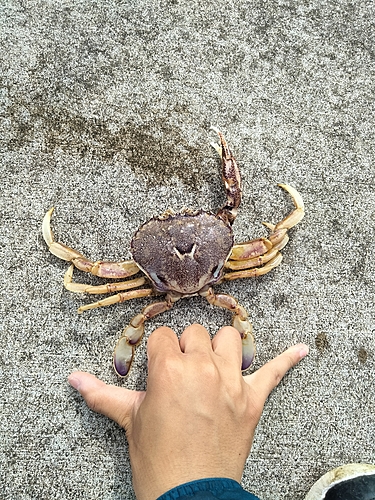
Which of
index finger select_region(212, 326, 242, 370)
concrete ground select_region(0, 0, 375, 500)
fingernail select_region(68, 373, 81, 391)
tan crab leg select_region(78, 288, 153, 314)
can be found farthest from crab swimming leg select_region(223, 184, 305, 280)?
fingernail select_region(68, 373, 81, 391)

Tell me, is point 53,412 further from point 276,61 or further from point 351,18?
point 351,18

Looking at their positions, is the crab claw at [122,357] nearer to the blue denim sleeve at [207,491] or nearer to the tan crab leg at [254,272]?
the tan crab leg at [254,272]

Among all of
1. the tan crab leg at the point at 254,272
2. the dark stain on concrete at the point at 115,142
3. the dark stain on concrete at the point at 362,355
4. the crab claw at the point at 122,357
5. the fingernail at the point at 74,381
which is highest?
the dark stain on concrete at the point at 115,142

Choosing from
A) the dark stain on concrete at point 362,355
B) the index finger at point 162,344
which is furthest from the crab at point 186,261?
the dark stain on concrete at point 362,355

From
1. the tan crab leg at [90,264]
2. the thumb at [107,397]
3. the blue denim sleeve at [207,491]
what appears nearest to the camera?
the blue denim sleeve at [207,491]

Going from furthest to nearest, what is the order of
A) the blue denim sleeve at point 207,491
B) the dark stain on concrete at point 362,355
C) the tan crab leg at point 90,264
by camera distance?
the dark stain on concrete at point 362,355 < the tan crab leg at point 90,264 < the blue denim sleeve at point 207,491

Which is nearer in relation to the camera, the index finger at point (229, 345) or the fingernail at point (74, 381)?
the index finger at point (229, 345)

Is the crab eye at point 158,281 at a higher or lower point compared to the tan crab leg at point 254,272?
lower
